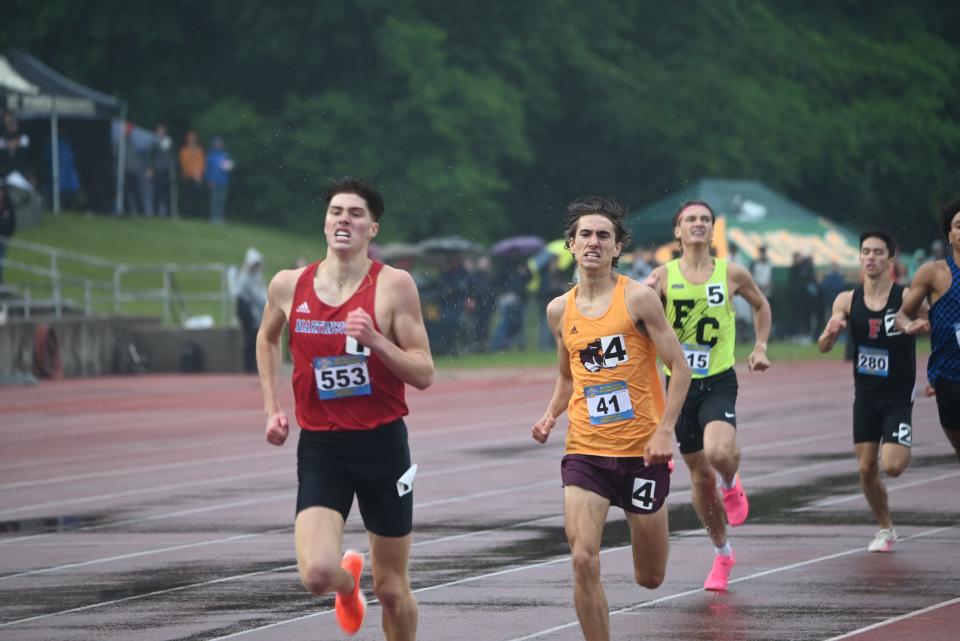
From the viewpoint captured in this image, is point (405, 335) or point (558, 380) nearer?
point (405, 335)

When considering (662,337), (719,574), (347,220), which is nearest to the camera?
(347,220)

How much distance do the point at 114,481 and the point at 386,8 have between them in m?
33.4

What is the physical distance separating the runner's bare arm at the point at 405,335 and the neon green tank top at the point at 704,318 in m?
3.60

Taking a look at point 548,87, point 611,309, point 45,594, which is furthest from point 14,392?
point 548,87

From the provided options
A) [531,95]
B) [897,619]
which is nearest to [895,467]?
[897,619]

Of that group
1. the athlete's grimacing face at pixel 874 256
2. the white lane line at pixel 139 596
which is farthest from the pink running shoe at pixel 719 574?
the white lane line at pixel 139 596

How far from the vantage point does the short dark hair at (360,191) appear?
7.50 meters

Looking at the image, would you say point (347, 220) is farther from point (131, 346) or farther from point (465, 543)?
point (131, 346)

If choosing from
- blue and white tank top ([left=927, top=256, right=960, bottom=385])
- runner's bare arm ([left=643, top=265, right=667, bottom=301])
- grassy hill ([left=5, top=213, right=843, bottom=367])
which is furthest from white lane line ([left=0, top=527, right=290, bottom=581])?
grassy hill ([left=5, top=213, right=843, bottom=367])

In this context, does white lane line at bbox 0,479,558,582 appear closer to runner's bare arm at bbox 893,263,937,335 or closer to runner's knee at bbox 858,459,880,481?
runner's knee at bbox 858,459,880,481

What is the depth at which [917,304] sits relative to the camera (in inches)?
419

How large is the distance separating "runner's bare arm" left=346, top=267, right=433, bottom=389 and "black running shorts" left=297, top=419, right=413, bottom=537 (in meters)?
0.28

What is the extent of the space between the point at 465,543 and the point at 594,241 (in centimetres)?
421

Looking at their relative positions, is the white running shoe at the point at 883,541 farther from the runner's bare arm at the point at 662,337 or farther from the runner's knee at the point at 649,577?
the runner's bare arm at the point at 662,337
